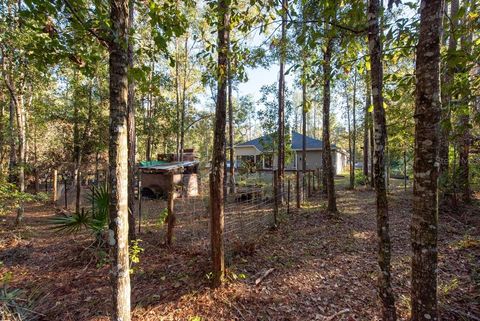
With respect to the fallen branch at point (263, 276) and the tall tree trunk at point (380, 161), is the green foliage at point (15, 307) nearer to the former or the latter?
the fallen branch at point (263, 276)

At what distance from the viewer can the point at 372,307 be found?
3273 millimetres

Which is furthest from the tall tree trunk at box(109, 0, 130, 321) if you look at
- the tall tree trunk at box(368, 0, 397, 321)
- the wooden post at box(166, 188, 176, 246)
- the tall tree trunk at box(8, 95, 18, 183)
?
the tall tree trunk at box(8, 95, 18, 183)

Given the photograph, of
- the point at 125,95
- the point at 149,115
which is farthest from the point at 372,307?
the point at 149,115

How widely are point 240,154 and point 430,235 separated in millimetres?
24442

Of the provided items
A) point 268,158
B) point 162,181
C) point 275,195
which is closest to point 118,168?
point 275,195

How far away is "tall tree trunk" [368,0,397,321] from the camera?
2492mm

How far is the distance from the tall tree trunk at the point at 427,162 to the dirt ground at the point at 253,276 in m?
1.40

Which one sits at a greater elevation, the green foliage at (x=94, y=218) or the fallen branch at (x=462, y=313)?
Result: the green foliage at (x=94, y=218)

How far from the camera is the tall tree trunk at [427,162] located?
6.23 ft

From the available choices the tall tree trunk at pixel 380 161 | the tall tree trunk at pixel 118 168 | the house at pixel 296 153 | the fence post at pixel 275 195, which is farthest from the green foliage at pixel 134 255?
the house at pixel 296 153

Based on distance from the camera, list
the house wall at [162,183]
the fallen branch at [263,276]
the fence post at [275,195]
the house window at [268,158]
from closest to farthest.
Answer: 1. the fallen branch at [263,276]
2. the fence post at [275,195]
3. the house wall at [162,183]
4. the house window at [268,158]

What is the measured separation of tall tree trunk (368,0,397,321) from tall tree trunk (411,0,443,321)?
1.61 ft

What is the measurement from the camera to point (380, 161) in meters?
2.58

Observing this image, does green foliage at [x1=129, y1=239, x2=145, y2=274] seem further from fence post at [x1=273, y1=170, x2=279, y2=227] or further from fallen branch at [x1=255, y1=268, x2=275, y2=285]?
fence post at [x1=273, y1=170, x2=279, y2=227]
